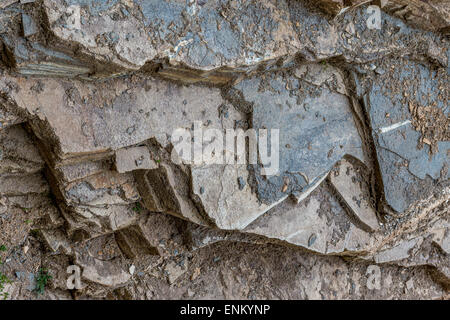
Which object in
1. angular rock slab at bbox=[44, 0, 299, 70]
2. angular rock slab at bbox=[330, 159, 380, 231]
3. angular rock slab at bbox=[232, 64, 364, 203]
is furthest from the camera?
angular rock slab at bbox=[330, 159, 380, 231]

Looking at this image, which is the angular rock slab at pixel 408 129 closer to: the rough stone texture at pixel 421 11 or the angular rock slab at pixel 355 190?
the angular rock slab at pixel 355 190

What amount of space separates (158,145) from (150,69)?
340 millimetres

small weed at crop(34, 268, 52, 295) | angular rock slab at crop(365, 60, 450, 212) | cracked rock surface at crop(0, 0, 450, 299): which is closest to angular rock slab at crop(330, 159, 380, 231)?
cracked rock surface at crop(0, 0, 450, 299)

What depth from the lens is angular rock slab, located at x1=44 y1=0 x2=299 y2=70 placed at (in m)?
1.95

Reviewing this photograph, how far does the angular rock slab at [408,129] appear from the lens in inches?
110

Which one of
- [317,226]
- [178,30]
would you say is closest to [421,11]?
[317,226]

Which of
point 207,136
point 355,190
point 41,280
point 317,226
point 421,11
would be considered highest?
point 421,11

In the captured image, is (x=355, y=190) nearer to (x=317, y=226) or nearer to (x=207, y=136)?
(x=317, y=226)

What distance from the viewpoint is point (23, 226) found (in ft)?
8.82

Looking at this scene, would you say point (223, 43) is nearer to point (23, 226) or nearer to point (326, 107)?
point (326, 107)

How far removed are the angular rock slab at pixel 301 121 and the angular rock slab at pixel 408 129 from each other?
171 mm

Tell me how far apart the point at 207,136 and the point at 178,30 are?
519 mm

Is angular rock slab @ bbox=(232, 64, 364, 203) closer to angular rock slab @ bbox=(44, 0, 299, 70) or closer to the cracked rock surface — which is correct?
the cracked rock surface

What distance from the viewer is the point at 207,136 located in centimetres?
245
